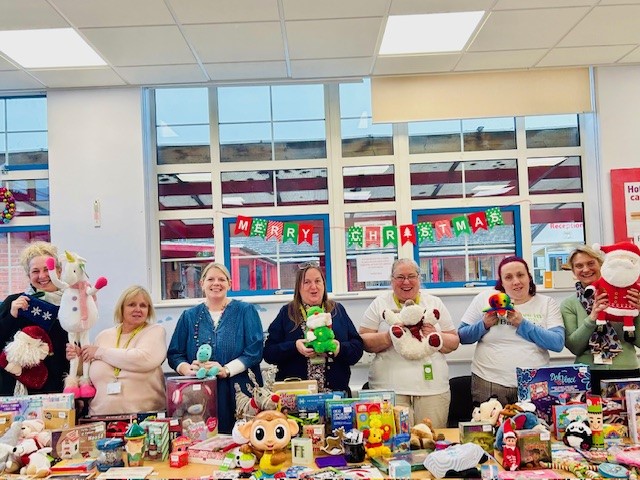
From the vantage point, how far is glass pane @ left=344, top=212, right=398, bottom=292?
4680 millimetres

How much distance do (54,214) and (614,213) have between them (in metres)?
4.57

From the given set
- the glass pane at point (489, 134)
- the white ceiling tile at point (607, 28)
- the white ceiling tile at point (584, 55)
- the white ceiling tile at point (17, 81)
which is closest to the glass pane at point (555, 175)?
the glass pane at point (489, 134)

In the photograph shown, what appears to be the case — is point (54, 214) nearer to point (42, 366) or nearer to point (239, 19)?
point (42, 366)

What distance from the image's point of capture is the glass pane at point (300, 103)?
484 centimetres

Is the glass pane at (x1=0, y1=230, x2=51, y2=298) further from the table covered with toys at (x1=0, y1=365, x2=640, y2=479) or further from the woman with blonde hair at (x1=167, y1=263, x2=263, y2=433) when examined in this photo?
the table covered with toys at (x1=0, y1=365, x2=640, y2=479)

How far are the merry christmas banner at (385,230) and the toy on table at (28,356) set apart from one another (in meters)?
1.87

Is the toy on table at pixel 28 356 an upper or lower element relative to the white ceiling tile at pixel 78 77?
lower

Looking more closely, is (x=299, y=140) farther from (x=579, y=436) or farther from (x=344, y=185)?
(x=579, y=436)

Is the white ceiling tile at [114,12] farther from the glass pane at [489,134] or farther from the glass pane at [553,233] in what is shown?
the glass pane at [553,233]

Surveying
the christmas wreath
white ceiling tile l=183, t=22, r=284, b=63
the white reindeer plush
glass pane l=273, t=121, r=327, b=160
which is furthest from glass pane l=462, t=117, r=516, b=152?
the christmas wreath


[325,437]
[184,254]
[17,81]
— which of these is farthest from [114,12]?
[325,437]

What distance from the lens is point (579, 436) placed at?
228 cm

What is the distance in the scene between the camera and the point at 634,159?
4512 millimetres

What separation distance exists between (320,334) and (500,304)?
39.2 inches
